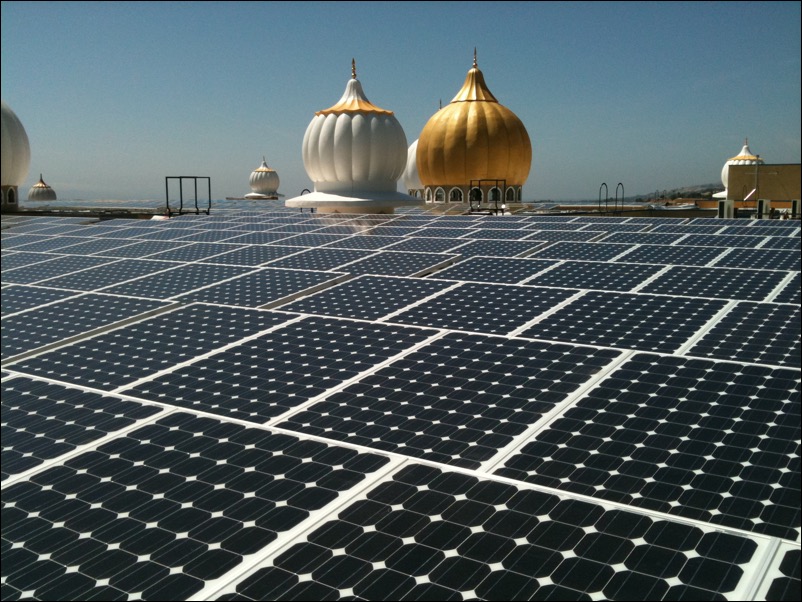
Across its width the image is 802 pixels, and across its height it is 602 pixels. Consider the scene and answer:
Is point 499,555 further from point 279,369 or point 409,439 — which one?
point 279,369

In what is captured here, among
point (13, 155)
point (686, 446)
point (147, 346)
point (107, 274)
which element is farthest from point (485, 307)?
point (13, 155)

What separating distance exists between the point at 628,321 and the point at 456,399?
390 cm

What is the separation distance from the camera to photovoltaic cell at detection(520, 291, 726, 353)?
9.30 metres

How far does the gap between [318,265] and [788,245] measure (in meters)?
10.3

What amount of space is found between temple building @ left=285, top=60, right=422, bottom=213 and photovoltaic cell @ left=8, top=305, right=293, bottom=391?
2183 centimetres

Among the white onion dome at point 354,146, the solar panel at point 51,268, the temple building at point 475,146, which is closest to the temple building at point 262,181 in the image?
the temple building at point 475,146

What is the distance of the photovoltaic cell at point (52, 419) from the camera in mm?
6664

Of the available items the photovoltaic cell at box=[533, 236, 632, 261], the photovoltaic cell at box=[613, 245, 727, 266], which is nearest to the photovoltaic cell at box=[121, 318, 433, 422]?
the photovoltaic cell at box=[533, 236, 632, 261]

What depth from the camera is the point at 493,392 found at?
746cm

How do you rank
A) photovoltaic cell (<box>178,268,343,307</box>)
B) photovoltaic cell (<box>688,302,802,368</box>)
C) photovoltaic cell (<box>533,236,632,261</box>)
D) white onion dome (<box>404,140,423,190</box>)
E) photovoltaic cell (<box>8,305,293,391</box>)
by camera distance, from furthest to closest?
white onion dome (<box>404,140,423,190</box>) < photovoltaic cell (<box>533,236,632,261</box>) < photovoltaic cell (<box>178,268,343,307</box>) < photovoltaic cell (<box>8,305,293,391</box>) < photovoltaic cell (<box>688,302,802,368</box>)

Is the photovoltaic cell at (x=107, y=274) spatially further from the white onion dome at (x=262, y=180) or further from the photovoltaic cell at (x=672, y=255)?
the white onion dome at (x=262, y=180)

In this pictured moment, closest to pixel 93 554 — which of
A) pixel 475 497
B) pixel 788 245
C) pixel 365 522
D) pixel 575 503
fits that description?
pixel 365 522

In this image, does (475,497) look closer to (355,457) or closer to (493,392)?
(355,457)

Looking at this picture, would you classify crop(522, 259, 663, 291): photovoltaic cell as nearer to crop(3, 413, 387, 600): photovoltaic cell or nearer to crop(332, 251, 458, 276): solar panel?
crop(332, 251, 458, 276): solar panel
